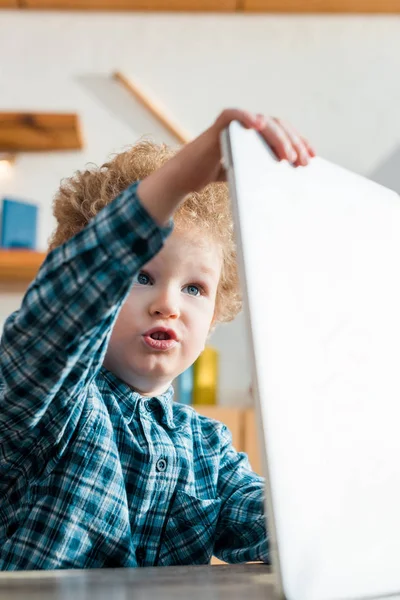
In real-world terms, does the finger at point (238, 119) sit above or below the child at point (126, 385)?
above

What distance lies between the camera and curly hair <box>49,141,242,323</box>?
2.90 feet

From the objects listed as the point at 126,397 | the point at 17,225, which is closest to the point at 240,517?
the point at 126,397

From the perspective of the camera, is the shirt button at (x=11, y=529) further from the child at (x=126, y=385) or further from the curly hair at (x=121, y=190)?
the curly hair at (x=121, y=190)

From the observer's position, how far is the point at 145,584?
476 mm

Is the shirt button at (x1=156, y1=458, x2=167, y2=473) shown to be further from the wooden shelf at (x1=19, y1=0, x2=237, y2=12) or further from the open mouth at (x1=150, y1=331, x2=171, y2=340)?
the wooden shelf at (x1=19, y1=0, x2=237, y2=12)

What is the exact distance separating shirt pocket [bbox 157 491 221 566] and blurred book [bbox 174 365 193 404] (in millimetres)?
1593

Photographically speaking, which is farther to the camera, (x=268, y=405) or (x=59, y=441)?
(x=59, y=441)

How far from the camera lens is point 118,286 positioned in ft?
1.73

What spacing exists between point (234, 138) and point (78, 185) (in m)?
0.50

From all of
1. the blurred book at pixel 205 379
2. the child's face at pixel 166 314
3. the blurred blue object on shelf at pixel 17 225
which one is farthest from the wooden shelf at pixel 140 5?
the child's face at pixel 166 314

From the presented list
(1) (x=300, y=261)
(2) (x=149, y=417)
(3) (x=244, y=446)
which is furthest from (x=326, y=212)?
(3) (x=244, y=446)

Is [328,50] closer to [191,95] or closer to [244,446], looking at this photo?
[191,95]

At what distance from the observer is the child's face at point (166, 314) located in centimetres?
78

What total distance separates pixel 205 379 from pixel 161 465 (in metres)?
1.70
